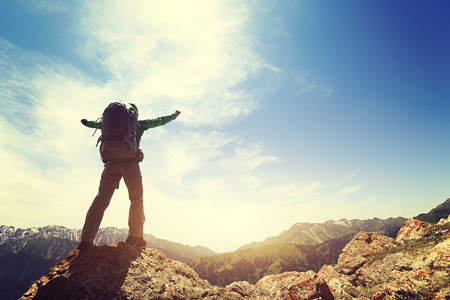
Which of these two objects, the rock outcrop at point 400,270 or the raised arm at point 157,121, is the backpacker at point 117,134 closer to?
the raised arm at point 157,121

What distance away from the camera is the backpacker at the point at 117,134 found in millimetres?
6207

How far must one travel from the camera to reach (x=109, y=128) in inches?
243

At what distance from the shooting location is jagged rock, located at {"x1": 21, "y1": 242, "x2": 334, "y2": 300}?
176 inches

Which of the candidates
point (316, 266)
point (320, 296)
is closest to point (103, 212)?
point (320, 296)

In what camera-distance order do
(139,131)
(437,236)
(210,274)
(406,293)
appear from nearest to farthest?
(406,293)
(139,131)
(437,236)
(210,274)

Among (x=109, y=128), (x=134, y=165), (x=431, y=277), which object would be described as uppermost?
(x=109, y=128)

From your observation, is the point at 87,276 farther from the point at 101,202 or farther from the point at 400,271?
the point at 400,271

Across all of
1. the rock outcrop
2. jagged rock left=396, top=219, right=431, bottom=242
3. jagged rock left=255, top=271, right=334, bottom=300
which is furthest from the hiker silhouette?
jagged rock left=396, top=219, right=431, bottom=242

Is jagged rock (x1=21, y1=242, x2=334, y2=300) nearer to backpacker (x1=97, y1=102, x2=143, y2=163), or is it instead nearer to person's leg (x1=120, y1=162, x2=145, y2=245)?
person's leg (x1=120, y1=162, x2=145, y2=245)

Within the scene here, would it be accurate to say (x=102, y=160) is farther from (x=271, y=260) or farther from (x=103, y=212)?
(x=271, y=260)

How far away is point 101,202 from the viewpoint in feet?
20.5

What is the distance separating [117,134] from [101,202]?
7.45ft

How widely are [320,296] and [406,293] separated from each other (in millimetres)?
2618

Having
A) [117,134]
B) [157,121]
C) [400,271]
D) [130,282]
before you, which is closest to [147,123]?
[157,121]
